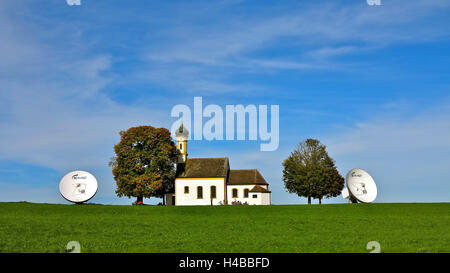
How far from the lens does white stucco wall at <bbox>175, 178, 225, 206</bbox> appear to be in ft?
251

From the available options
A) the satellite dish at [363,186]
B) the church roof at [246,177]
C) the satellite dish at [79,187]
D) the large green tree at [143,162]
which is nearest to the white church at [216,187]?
the church roof at [246,177]

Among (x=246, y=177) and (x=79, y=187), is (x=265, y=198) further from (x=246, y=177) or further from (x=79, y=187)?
(x=79, y=187)

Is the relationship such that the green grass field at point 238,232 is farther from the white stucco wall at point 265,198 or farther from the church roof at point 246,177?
the church roof at point 246,177

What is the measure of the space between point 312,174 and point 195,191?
19772 mm

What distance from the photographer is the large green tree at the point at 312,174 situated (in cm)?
7250

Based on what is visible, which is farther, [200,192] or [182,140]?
[182,140]

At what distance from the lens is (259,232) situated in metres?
28.7

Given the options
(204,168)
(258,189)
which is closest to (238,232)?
(258,189)

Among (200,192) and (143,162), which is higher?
(143,162)

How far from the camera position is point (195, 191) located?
252 feet
